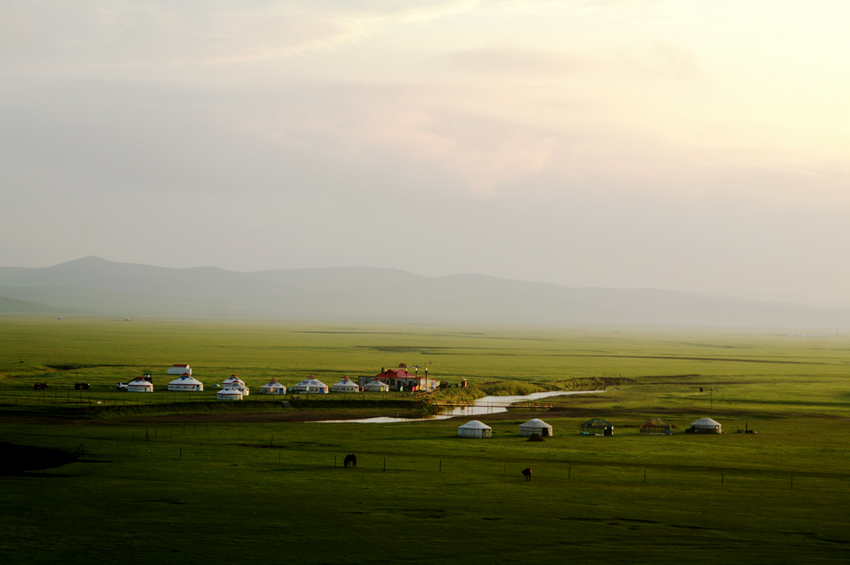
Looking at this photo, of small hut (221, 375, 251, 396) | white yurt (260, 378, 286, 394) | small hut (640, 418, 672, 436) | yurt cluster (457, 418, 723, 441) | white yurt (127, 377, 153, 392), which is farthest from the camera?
white yurt (260, 378, 286, 394)

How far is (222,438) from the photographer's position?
218 feet

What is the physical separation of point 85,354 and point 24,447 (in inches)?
4273

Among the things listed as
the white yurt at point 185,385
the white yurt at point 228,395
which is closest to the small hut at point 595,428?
the white yurt at point 228,395

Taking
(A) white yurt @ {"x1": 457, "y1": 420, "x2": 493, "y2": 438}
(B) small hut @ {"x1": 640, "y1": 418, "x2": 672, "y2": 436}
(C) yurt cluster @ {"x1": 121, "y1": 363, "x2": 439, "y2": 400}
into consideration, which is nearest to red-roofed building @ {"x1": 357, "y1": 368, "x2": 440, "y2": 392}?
(C) yurt cluster @ {"x1": 121, "y1": 363, "x2": 439, "y2": 400}

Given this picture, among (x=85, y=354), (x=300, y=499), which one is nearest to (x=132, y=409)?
(x=300, y=499)

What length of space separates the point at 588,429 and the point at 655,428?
19.9 feet

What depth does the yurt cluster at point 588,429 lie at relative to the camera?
70.7 metres

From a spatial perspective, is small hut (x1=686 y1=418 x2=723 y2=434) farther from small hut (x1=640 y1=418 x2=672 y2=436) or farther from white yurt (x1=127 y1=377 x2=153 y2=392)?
white yurt (x1=127 y1=377 x2=153 y2=392)

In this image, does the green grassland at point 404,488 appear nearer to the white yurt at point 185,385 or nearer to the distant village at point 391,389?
the distant village at point 391,389

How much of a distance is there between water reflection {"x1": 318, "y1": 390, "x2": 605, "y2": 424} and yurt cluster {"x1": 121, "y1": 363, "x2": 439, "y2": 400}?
367 inches

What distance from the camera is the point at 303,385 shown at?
4055 inches

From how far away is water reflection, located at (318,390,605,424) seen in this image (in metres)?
86.3

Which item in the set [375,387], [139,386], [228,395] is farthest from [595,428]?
[139,386]

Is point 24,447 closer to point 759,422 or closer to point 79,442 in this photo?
point 79,442
